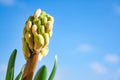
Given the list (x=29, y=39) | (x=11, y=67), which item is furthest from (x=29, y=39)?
(x=11, y=67)

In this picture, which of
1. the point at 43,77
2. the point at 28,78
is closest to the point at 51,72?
the point at 43,77

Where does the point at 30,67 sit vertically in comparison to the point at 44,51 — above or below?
below

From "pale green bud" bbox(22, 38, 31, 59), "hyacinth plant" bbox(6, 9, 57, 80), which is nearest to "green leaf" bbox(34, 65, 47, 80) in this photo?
"hyacinth plant" bbox(6, 9, 57, 80)

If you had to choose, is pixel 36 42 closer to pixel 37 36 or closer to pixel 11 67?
pixel 37 36

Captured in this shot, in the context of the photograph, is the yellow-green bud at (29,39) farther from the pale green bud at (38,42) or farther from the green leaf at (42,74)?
the green leaf at (42,74)

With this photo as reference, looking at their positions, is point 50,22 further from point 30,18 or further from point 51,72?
point 51,72

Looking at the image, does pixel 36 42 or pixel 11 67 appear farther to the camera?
pixel 11 67

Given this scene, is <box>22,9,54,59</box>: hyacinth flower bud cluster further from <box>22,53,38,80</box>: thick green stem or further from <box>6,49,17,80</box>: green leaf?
<box>6,49,17,80</box>: green leaf

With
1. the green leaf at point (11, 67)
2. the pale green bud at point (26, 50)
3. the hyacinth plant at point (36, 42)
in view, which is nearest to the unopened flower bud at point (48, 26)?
the hyacinth plant at point (36, 42)
